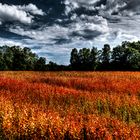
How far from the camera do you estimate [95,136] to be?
28.0 ft

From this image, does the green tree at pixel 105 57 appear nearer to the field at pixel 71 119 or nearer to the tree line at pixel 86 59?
the tree line at pixel 86 59

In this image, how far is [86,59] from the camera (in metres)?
71.6

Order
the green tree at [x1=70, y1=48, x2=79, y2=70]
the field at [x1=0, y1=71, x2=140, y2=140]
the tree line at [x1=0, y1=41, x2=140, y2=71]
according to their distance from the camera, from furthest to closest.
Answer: the green tree at [x1=70, y1=48, x2=79, y2=70] → the tree line at [x1=0, y1=41, x2=140, y2=71] → the field at [x1=0, y1=71, x2=140, y2=140]

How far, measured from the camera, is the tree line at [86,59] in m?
61.1

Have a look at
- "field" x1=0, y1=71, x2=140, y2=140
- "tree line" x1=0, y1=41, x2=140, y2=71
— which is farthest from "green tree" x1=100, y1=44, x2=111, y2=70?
"field" x1=0, y1=71, x2=140, y2=140

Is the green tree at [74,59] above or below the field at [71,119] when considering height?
above

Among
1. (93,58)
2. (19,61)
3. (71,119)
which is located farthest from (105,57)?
(71,119)

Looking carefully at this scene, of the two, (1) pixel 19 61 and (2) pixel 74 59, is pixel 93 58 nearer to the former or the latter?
(2) pixel 74 59

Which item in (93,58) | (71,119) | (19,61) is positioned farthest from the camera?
(19,61)

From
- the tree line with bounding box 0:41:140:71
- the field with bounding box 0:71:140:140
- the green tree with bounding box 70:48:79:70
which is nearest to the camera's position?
the field with bounding box 0:71:140:140

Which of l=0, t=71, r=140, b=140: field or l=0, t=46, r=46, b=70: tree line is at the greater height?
l=0, t=46, r=46, b=70: tree line

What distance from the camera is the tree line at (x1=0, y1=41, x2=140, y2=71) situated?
61125 mm

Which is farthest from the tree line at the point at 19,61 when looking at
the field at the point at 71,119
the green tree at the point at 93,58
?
the field at the point at 71,119

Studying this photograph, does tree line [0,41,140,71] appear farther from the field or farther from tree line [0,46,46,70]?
the field
